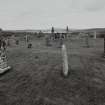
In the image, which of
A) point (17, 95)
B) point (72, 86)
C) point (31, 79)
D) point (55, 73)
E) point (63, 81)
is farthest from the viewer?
point (55, 73)

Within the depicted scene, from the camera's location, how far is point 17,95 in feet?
21.0

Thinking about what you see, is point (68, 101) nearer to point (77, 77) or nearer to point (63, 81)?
point (63, 81)

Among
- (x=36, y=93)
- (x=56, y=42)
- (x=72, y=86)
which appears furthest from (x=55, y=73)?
(x=56, y=42)

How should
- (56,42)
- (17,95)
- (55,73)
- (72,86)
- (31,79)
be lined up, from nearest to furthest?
(17,95) → (72,86) → (31,79) → (55,73) → (56,42)

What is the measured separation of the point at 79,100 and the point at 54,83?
2.14 m

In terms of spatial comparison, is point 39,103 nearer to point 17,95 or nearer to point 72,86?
point 17,95

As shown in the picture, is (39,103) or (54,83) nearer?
(39,103)

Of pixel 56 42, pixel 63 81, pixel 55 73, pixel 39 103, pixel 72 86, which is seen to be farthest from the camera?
pixel 56 42

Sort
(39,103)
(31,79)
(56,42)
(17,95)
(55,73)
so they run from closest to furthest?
(39,103), (17,95), (31,79), (55,73), (56,42)

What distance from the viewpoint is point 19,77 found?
8789mm

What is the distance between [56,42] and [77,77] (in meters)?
16.3

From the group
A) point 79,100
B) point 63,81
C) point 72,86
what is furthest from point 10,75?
point 79,100

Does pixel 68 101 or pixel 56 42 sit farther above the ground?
pixel 56 42

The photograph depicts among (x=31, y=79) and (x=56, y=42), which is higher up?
(x=56, y=42)
